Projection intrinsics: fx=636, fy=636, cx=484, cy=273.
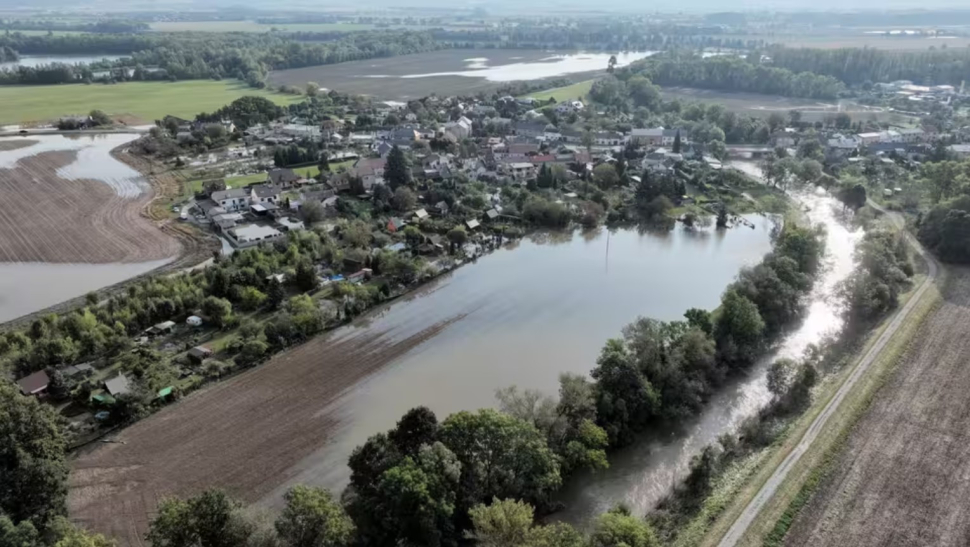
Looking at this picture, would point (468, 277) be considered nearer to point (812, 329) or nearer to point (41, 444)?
point (812, 329)

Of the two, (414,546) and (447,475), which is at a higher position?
(447,475)

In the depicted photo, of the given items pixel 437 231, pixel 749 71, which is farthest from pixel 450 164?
pixel 749 71

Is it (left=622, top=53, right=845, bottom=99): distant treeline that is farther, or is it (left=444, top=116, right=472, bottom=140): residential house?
(left=622, top=53, right=845, bottom=99): distant treeline

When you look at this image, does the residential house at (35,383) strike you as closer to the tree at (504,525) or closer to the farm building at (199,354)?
the farm building at (199,354)

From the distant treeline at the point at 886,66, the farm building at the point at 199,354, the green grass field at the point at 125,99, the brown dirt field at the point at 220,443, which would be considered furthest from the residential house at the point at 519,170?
the distant treeline at the point at 886,66

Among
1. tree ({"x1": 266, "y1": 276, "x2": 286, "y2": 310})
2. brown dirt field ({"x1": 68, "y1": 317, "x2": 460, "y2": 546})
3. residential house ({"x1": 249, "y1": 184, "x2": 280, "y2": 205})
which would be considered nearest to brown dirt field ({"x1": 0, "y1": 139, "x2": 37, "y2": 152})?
residential house ({"x1": 249, "y1": 184, "x2": 280, "y2": 205})

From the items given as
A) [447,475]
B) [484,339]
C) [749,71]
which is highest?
[749,71]

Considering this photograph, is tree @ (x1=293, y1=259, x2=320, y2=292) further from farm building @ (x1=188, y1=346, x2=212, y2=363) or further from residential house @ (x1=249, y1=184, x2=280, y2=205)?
residential house @ (x1=249, y1=184, x2=280, y2=205)
